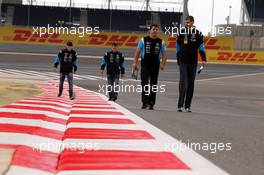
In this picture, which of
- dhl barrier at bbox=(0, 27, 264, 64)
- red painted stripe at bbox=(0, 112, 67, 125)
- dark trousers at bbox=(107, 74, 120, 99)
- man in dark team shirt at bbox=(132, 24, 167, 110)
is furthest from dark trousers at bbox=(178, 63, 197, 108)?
dhl barrier at bbox=(0, 27, 264, 64)

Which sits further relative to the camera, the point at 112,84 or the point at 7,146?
the point at 112,84

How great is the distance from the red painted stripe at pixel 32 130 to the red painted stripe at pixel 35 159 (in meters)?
0.97

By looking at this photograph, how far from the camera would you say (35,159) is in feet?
14.6

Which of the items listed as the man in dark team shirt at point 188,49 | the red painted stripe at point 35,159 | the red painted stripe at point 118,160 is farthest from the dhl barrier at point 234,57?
the red painted stripe at point 35,159

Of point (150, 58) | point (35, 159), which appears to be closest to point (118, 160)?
point (35, 159)

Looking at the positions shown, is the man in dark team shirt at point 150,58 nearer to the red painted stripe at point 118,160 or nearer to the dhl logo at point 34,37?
the red painted stripe at point 118,160

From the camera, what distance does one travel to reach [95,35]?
1767 inches

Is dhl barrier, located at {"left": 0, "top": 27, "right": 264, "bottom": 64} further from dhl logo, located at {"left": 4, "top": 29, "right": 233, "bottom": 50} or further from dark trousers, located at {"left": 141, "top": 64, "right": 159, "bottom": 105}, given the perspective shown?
dark trousers, located at {"left": 141, "top": 64, "right": 159, "bottom": 105}

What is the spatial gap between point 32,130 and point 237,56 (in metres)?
37.2

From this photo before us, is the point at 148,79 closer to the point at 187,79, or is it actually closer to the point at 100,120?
the point at 187,79

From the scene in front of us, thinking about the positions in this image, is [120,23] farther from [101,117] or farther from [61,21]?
[101,117]

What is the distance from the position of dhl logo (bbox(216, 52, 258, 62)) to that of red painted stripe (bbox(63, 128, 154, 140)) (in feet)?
119

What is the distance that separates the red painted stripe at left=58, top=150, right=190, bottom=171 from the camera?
13.9 ft

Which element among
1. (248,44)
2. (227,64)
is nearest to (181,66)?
(227,64)
